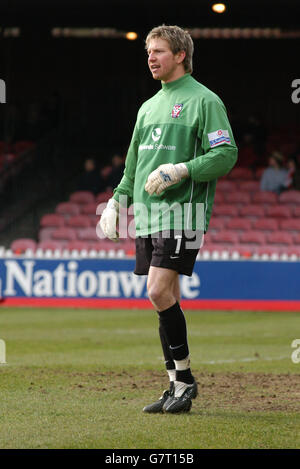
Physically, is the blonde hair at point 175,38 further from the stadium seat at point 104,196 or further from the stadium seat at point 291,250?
the stadium seat at point 104,196

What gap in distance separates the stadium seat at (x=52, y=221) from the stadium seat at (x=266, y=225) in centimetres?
432

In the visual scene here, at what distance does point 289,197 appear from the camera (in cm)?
2069

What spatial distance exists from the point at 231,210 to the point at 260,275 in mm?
4127

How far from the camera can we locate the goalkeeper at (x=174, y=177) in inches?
230

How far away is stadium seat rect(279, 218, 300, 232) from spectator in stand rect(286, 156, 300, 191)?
3.38 feet

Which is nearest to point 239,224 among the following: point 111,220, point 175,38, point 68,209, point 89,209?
point 89,209

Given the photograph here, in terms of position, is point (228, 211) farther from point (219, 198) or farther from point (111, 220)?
point (111, 220)

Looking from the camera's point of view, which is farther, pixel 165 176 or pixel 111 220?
pixel 111 220

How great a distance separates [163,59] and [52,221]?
48.8 ft

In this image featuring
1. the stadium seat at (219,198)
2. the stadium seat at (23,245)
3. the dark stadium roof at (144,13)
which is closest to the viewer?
the stadium seat at (23,245)

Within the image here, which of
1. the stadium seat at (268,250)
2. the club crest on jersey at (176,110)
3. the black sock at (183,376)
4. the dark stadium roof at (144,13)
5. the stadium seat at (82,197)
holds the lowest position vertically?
the stadium seat at (268,250)

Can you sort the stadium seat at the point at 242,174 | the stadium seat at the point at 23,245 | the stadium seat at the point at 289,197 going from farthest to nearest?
the stadium seat at the point at 242,174 → the stadium seat at the point at 289,197 → the stadium seat at the point at 23,245

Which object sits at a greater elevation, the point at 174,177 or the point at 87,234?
the point at 174,177

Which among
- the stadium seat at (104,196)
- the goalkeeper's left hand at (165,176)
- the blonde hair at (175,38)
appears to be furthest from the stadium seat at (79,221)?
the goalkeeper's left hand at (165,176)
